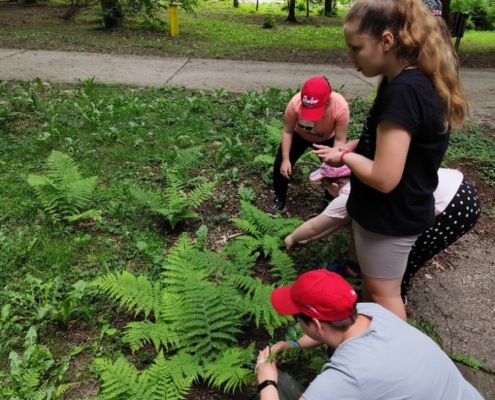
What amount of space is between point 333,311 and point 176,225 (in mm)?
2369

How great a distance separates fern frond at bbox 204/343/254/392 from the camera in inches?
92.7

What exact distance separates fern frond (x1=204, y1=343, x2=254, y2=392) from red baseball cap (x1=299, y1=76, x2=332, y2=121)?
1.69m

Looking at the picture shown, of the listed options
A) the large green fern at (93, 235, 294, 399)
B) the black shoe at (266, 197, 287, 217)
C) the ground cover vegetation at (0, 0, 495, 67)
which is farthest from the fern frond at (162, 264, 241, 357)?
the ground cover vegetation at (0, 0, 495, 67)

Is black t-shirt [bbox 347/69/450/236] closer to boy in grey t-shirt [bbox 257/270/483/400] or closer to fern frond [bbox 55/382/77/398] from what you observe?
boy in grey t-shirt [bbox 257/270/483/400]

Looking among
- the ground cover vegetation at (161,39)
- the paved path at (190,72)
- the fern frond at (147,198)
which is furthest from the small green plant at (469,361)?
the ground cover vegetation at (161,39)

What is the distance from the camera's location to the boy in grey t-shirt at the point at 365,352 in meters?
1.69

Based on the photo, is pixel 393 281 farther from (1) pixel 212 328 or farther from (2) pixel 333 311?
(1) pixel 212 328

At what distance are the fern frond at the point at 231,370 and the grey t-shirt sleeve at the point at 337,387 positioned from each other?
708 mm

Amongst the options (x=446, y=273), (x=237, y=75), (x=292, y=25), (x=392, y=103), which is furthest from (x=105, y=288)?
(x=292, y=25)

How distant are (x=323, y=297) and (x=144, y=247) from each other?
6.63 feet


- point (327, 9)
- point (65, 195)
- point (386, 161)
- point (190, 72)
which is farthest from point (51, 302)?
point (327, 9)

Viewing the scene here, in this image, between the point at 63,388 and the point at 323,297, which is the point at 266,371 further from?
the point at 63,388

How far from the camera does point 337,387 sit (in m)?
1.70

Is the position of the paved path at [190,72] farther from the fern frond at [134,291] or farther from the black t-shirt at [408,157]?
the black t-shirt at [408,157]
